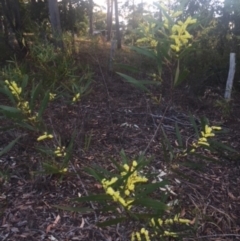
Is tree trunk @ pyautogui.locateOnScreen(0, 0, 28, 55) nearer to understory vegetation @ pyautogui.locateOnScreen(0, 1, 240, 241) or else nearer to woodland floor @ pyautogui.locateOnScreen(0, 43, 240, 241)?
understory vegetation @ pyautogui.locateOnScreen(0, 1, 240, 241)

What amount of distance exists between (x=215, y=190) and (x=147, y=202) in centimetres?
180

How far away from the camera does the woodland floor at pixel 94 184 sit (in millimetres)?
2143

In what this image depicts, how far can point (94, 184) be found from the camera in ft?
8.23

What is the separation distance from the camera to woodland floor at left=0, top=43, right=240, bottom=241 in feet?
7.03

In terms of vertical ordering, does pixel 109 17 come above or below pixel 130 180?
below

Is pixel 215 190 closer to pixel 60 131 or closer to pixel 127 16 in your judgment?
pixel 60 131

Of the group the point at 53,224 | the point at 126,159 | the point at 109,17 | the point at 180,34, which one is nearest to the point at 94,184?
the point at 53,224

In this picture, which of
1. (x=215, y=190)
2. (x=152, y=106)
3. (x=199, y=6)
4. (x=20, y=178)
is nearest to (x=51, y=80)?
(x=152, y=106)

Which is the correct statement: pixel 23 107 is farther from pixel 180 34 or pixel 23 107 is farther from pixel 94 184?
pixel 94 184

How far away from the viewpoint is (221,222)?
2367 mm

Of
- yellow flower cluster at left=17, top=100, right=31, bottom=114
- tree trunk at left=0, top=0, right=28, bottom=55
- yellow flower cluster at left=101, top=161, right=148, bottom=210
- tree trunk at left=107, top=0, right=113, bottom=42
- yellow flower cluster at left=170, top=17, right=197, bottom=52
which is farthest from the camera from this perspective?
tree trunk at left=107, top=0, right=113, bottom=42

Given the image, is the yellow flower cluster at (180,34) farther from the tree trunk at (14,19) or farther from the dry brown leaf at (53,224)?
the tree trunk at (14,19)

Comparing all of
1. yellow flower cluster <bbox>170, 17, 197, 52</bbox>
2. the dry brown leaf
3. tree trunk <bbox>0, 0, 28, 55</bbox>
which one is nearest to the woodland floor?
the dry brown leaf

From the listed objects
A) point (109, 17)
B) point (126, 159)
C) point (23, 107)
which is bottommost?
point (109, 17)
